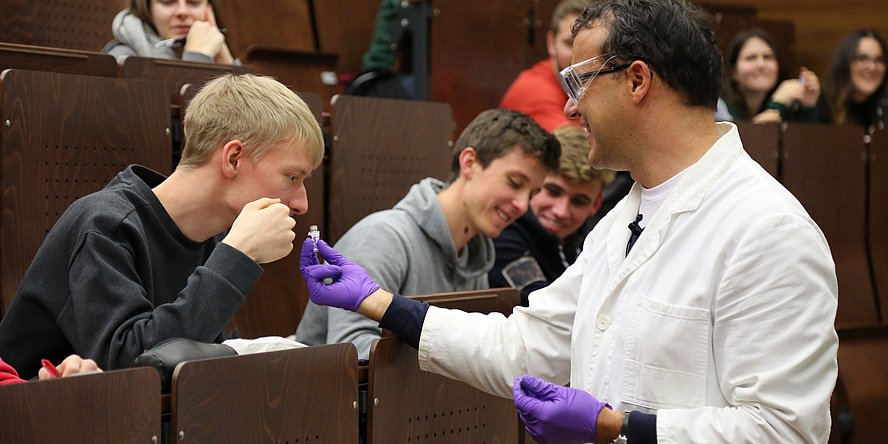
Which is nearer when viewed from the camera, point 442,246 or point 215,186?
point 215,186

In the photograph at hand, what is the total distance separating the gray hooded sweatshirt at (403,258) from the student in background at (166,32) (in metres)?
0.76

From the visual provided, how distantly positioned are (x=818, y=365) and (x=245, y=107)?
893mm

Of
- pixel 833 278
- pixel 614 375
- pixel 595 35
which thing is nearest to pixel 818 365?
pixel 833 278

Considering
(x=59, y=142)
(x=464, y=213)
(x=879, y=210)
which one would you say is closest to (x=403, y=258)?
(x=464, y=213)

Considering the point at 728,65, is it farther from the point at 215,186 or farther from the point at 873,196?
the point at 215,186

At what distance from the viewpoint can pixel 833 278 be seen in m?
1.10

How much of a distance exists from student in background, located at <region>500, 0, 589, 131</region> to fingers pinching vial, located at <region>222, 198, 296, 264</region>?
1504mm

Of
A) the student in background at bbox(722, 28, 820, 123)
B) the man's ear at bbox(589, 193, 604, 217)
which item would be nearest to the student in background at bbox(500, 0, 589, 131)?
the man's ear at bbox(589, 193, 604, 217)

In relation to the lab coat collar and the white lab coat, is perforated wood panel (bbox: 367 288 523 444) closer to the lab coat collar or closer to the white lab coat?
the white lab coat

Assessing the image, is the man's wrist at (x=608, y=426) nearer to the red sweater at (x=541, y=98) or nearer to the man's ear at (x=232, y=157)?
the man's ear at (x=232, y=157)

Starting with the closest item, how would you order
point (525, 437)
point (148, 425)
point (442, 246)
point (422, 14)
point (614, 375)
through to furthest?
1. point (148, 425)
2. point (614, 375)
3. point (525, 437)
4. point (442, 246)
5. point (422, 14)

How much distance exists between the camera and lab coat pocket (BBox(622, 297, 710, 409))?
1.12 m

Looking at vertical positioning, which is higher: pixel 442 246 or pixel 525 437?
pixel 442 246

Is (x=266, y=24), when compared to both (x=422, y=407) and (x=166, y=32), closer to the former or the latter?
(x=166, y=32)
